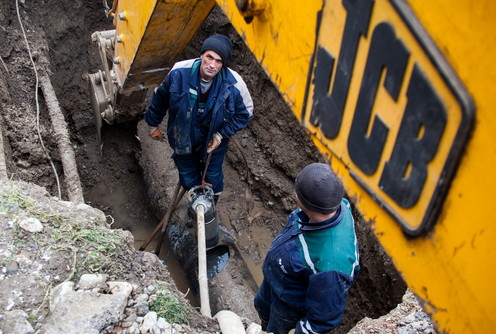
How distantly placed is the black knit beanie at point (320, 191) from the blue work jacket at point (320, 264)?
155 millimetres

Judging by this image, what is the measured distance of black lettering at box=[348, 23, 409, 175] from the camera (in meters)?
1.21

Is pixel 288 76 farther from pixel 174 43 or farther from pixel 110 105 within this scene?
pixel 110 105

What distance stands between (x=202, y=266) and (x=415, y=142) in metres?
2.37

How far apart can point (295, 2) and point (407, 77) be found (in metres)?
0.60

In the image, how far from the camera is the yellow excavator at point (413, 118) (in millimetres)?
1035

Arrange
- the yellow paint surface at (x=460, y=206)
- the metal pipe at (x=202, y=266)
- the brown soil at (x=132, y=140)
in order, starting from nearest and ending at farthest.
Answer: the yellow paint surface at (x=460, y=206) → the metal pipe at (x=202, y=266) → the brown soil at (x=132, y=140)

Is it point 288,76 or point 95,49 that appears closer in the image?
point 288,76

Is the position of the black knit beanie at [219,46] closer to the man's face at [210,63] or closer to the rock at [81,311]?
the man's face at [210,63]

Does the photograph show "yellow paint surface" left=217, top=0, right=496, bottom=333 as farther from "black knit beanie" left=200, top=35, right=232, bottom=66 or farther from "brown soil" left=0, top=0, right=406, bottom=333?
"brown soil" left=0, top=0, right=406, bottom=333

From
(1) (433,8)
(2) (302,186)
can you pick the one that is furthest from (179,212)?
(1) (433,8)

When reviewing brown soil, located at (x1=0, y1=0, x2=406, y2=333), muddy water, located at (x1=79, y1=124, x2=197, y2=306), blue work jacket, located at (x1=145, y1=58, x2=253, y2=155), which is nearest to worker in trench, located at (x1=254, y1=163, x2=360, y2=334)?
blue work jacket, located at (x1=145, y1=58, x2=253, y2=155)

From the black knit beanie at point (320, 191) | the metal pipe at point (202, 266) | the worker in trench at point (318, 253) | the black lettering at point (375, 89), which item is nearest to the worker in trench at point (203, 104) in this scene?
the metal pipe at point (202, 266)

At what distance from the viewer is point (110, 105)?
15.7ft

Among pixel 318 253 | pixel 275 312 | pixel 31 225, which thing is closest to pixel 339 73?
pixel 318 253
